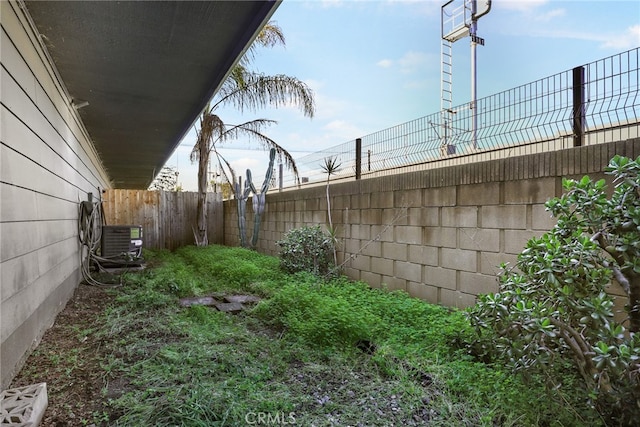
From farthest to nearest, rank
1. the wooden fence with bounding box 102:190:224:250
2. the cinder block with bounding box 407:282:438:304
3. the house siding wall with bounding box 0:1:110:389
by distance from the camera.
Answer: the wooden fence with bounding box 102:190:224:250 < the cinder block with bounding box 407:282:438:304 < the house siding wall with bounding box 0:1:110:389

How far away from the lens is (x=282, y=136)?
337 inches

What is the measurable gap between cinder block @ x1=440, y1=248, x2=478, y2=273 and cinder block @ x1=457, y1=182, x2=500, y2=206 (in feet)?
1.39

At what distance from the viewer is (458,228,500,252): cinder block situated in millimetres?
2816

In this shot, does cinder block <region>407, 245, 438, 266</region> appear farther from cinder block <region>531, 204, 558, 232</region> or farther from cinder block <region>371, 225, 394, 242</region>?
cinder block <region>531, 204, 558, 232</region>

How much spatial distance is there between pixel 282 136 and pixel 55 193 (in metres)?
5.85

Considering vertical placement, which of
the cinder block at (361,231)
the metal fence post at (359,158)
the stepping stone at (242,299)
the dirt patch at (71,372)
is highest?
the metal fence post at (359,158)

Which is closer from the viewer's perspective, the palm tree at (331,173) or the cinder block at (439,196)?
the cinder block at (439,196)

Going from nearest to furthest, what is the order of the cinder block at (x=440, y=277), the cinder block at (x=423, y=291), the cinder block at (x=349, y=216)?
the cinder block at (x=440, y=277)
the cinder block at (x=423, y=291)
the cinder block at (x=349, y=216)

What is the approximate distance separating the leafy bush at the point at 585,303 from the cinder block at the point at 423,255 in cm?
154

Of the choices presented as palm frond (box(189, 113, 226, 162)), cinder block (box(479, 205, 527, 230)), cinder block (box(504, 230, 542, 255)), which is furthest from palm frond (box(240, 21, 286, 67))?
cinder block (box(504, 230, 542, 255))

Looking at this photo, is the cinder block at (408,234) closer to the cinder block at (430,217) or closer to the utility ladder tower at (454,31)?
the cinder block at (430,217)

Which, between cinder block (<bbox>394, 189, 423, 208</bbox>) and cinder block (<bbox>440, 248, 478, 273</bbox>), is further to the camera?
cinder block (<bbox>394, 189, 423, 208</bbox>)

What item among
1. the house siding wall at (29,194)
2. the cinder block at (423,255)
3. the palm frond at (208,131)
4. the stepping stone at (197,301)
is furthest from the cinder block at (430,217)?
the palm frond at (208,131)

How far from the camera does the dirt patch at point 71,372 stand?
5.44 ft
